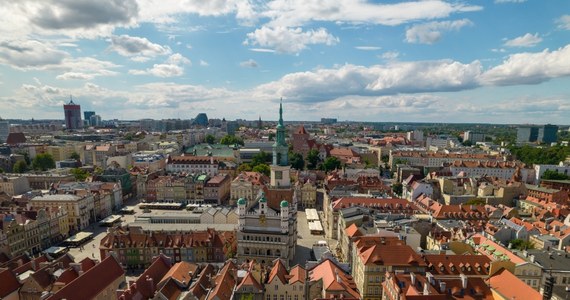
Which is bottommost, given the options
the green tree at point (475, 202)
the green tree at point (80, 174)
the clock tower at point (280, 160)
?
the green tree at point (475, 202)

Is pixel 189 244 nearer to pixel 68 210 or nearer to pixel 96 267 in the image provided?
pixel 96 267

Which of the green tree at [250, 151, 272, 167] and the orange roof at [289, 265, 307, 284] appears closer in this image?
the orange roof at [289, 265, 307, 284]

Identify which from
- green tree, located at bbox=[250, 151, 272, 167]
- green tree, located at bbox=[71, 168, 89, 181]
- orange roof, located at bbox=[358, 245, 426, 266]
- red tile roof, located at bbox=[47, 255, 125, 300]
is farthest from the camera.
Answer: green tree, located at bbox=[250, 151, 272, 167]

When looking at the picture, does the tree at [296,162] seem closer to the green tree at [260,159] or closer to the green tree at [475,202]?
the green tree at [260,159]

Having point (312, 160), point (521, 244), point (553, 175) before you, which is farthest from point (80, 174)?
point (553, 175)

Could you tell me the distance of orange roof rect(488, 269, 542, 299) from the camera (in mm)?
39781

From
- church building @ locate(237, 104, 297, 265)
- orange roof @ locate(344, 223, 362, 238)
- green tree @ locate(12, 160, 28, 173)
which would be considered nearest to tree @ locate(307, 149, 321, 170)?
orange roof @ locate(344, 223, 362, 238)

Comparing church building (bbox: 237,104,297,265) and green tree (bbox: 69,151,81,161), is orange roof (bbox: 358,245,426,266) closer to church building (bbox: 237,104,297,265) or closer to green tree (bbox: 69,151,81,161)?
church building (bbox: 237,104,297,265)

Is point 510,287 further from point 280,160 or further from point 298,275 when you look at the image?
point 280,160

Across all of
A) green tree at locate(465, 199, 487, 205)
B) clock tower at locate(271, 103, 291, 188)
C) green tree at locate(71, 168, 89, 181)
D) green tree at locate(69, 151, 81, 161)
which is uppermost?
clock tower at locate(271, 103, 291, 188)

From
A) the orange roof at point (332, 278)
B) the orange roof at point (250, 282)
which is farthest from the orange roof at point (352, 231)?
the orange roof at point (250, 282)

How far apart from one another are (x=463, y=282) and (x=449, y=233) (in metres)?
25.8

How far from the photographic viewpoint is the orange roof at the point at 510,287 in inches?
1566

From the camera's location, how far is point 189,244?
64938mm
